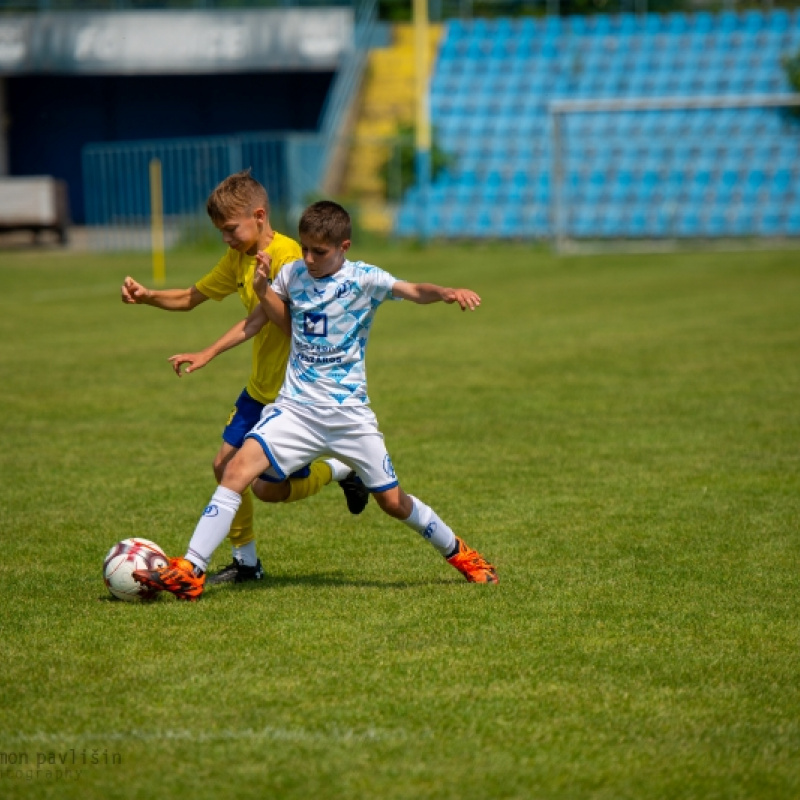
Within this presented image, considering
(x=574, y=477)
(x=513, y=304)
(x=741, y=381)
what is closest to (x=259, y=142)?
(x=513, y=304)

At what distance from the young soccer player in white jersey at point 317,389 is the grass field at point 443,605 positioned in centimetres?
37

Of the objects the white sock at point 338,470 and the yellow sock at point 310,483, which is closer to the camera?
the yellow sock at point 310,483

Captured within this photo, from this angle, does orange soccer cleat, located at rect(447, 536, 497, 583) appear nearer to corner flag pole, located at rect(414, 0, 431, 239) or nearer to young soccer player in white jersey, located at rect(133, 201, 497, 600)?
young soccer player in white jersey, located at rect(133, 201, 497, 600)

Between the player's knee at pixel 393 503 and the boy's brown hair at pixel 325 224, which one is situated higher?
the boy's brown hair at pixel 325 224

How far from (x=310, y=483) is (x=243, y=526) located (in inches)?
14.0

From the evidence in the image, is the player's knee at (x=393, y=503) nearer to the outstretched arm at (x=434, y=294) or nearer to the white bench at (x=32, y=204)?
the outstretched arm at (x=434, y=294)

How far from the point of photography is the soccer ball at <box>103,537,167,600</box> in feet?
17.1

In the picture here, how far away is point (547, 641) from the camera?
4.71 metres

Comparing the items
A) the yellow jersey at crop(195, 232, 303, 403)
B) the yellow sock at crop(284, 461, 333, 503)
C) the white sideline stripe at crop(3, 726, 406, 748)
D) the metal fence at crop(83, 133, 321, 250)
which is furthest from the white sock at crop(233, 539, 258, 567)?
the metal fence at crop(83, 133, 321, 250)

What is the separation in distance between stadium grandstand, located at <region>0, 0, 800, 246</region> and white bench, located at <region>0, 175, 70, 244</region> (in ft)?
2.89

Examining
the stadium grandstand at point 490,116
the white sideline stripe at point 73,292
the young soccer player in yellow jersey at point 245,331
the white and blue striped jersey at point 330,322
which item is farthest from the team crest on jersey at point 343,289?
the stadium grandstand at point 490,116

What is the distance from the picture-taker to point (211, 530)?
521 cm

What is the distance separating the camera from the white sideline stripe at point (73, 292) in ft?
62.1

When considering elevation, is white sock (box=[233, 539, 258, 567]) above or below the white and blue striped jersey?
below
